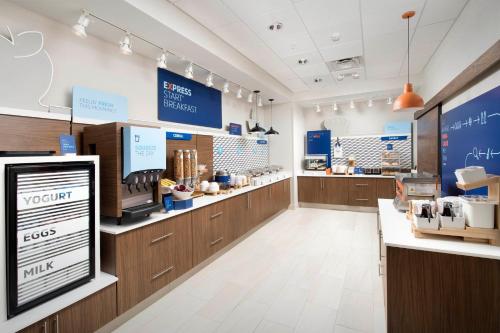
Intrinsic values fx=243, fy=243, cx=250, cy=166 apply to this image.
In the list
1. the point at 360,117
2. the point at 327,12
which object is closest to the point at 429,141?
the point at 360,117

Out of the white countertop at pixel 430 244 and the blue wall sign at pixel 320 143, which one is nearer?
the white countertop at pixel 430 244

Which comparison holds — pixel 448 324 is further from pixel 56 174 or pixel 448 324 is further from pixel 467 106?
pixel 56 174

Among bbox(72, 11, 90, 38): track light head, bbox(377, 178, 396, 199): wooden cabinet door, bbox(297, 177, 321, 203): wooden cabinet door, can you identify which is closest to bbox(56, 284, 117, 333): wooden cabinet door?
bbox(72, 11, 90, 38): track light head

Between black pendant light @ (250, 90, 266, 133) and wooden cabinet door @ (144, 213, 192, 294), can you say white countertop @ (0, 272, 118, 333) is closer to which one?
wooden cabinet door @ (144, 213, 192, 294)

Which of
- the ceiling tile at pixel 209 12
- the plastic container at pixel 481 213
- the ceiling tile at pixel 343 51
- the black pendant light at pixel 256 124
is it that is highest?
the ceiling tile at pixel 343 51

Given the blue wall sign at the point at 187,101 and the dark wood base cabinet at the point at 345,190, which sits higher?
the blue wall sign at the point at 187,101

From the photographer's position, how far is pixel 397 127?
5895 mm

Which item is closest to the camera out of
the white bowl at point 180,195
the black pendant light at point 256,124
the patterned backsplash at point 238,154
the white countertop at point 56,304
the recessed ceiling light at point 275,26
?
the white countertop at point 56,304

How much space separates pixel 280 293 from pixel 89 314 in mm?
1689

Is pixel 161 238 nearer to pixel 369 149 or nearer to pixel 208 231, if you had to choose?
pixel 208 231

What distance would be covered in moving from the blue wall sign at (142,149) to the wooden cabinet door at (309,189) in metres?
4.63

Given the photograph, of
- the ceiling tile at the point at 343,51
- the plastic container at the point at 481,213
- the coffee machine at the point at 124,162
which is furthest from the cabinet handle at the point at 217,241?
the ceiling tile at the point at 343,51

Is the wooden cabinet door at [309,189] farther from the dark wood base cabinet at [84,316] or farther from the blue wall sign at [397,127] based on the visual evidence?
the dark wood base cabinet at [84,316]

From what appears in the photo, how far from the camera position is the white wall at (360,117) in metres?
6.06
